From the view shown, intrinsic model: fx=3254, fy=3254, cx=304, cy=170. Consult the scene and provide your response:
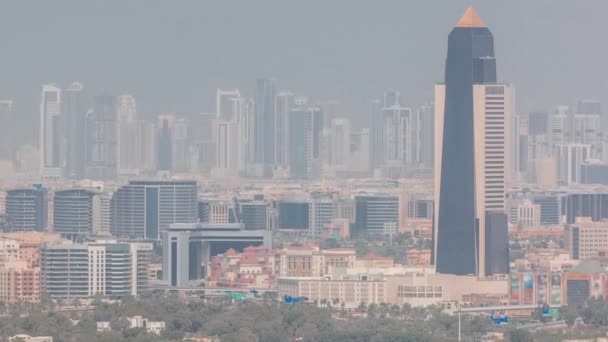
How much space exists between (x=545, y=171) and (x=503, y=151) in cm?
2737

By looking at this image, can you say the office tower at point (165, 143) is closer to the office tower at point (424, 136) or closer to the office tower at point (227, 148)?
the office tower at point (227, 148)

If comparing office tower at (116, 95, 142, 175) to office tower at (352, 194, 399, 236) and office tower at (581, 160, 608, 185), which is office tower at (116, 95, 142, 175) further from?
office tower at (581, 160, 608, 185)

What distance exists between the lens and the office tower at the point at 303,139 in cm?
9038

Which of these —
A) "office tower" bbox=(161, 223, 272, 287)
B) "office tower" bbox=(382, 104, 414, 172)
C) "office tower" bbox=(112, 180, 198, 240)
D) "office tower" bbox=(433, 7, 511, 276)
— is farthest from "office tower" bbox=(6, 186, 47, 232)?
"office tower" bbox=(382, 104, 414, 172)

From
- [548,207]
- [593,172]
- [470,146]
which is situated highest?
[470,146]

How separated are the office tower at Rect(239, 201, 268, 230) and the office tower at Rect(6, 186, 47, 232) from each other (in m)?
4.43

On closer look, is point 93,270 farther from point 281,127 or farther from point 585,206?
point 281,127

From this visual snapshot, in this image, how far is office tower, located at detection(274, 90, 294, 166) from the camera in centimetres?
8975

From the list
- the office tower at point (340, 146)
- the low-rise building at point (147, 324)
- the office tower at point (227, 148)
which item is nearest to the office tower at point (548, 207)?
the office tower at point (340, 146)

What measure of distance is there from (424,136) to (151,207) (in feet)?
39.7

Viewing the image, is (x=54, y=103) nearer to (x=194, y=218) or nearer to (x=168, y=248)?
(x=194, y=218)

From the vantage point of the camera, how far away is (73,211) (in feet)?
230

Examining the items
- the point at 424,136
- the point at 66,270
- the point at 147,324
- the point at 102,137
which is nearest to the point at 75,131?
the point at 102,137

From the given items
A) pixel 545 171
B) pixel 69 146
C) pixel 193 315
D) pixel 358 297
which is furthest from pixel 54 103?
pixel 193 315
